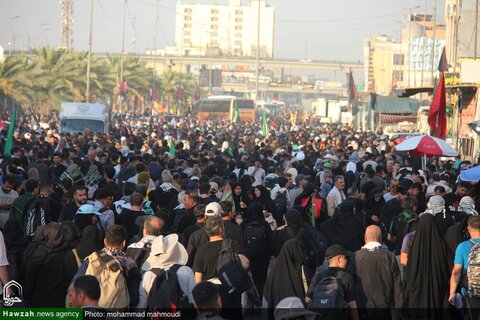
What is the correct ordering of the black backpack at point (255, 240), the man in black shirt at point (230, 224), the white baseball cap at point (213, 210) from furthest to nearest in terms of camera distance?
the black backpack at point (255, 240)
the man in black shirt at point (230, 224)
the white baseball cap at point (213, 210)

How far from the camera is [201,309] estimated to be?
21.7 ft

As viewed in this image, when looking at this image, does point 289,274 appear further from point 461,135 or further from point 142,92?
point 142,92

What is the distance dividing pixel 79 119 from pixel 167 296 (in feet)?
120

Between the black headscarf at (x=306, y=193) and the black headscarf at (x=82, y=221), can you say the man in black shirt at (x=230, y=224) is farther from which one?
the black headscarf at (x=306, y=193)

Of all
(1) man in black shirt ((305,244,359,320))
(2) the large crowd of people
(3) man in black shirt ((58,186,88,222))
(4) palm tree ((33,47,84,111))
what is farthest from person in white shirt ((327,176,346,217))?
(4) palm tree ((33,47,84,111))

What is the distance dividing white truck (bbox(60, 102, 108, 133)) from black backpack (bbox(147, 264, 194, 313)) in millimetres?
35916

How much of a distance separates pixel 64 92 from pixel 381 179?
2312 inches

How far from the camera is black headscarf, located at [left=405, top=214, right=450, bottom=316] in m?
10.2

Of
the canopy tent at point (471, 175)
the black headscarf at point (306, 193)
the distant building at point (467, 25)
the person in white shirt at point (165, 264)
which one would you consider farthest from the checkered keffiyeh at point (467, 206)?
the distant building at point (467, 25)

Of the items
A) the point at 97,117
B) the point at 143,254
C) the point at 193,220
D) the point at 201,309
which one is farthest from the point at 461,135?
the point at 201,309

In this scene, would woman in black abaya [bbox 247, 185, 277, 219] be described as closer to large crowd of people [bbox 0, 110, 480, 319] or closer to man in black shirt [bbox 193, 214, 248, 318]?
large crowd of people [bbox 0, 110, 480, 319]

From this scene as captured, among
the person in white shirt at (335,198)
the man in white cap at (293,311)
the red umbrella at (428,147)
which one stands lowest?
the person in white shirt at (335,198)

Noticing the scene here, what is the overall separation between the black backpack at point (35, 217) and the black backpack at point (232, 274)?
10.2ft

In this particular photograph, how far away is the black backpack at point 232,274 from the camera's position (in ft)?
30.1
